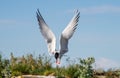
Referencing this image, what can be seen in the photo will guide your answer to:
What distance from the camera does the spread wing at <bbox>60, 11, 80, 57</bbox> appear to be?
20.0 m

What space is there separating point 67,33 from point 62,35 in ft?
0.87

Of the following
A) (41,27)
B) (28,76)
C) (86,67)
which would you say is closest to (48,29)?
(41,27)

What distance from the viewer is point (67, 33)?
20.2 meters

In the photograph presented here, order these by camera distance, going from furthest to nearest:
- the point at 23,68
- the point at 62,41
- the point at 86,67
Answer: the point at 23,68
the point at 62,41
the point at 86,67

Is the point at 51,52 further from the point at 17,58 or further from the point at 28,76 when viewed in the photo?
the point at 17,58

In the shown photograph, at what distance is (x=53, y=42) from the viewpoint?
20.2m

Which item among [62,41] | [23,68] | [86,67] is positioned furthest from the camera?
[23,68]

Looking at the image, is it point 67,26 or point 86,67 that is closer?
point 86,67

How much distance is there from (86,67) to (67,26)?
22.6ft

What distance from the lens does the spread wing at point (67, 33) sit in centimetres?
2003

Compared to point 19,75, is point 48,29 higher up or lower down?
higher up

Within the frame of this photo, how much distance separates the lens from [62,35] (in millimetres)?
19984

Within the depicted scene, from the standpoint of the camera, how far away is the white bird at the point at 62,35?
2005 cm

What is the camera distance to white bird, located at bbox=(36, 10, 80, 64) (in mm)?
20047
